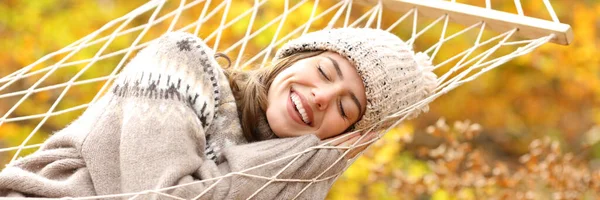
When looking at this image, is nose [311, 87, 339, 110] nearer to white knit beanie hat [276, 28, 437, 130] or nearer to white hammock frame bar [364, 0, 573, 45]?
white knit beanie hat [276, 28, 437, 130]

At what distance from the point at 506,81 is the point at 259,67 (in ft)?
8.32

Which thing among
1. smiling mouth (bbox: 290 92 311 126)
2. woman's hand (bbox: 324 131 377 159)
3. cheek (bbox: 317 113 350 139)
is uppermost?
smiling mouth (bbox: 290 92 311 126)

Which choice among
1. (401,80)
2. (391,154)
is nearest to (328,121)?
(401,80)

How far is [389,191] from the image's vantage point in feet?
10.8

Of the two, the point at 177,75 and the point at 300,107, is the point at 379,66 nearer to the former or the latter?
the point at 300,107

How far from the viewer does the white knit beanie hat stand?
5.79ft

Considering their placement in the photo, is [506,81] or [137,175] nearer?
[137,175]

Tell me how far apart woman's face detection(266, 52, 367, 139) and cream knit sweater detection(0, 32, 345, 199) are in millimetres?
44

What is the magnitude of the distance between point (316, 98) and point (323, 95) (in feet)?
0.05

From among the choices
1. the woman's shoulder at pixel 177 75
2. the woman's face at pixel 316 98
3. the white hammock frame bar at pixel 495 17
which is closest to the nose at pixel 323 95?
the woman's face at pixel 316 98

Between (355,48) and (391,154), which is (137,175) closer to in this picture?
(355,48)

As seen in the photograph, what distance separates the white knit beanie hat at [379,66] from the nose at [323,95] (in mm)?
72

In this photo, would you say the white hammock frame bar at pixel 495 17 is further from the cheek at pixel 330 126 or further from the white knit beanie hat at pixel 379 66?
the cheek at pixel 330 126

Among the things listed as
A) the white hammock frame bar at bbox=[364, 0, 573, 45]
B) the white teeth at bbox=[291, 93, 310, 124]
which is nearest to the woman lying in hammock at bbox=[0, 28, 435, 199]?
the white teeth at bbox=[291, 93, 310, 124]
